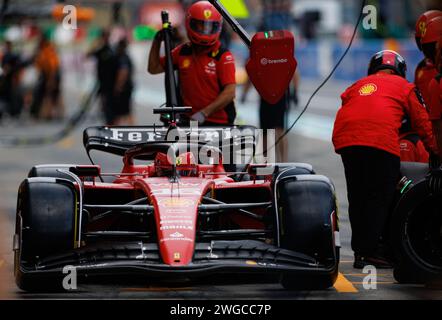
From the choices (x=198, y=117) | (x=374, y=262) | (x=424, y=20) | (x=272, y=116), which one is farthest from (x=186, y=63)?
(x=272, y=116)

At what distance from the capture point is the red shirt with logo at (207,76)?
1253 centimetres

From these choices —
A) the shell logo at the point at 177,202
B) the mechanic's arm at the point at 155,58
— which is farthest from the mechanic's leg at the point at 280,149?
the shell logo at the point at 177,202

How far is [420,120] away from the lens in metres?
10.0

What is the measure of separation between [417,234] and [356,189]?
739 millimetres

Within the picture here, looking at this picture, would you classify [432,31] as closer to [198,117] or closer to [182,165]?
[182,165]

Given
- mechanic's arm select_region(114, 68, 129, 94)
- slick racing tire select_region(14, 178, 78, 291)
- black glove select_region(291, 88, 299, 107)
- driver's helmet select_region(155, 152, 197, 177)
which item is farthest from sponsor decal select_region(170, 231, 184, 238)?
mechanic's arm select_region(114, 68, 129, 94)

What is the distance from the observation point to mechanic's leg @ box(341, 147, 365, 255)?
1005cm

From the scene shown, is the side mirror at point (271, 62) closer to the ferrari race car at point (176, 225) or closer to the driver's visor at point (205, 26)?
the ferrari race car at point (176, 225)
